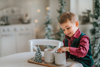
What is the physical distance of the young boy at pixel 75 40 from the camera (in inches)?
37.7

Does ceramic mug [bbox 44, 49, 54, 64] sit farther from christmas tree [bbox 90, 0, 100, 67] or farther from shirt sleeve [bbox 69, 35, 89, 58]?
christmas tree [bbox 90, 0, 100, 67]

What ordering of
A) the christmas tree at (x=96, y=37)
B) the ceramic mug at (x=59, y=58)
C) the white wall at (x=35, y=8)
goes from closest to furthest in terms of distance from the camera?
the ceramic mug at (x=59, y=58)
the christmas tree at (x=96, y=37)
the white wall at (x=35, y=8)

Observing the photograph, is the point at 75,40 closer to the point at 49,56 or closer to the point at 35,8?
the point at 49,56

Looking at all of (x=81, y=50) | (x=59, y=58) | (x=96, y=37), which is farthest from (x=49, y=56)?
(x=96, y=37)

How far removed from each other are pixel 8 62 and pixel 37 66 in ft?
0.92

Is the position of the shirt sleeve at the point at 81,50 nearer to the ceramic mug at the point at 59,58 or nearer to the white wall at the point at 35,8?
→ the ceramic mug at the point at 59,58

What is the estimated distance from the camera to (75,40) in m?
1.06

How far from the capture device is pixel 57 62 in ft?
2.98

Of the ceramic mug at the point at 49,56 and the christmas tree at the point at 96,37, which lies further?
the christmas tree at the point at 96,37

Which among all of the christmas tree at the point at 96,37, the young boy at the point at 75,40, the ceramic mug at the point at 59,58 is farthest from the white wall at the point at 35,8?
the ceramic mug at the point at 59,58

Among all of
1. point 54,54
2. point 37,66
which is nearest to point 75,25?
point 54,54

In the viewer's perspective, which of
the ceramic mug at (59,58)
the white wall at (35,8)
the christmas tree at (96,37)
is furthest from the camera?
the white wall at (35,8)

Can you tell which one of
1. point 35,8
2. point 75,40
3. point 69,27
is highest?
point 35,8

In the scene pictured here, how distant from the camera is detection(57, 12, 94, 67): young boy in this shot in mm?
957
